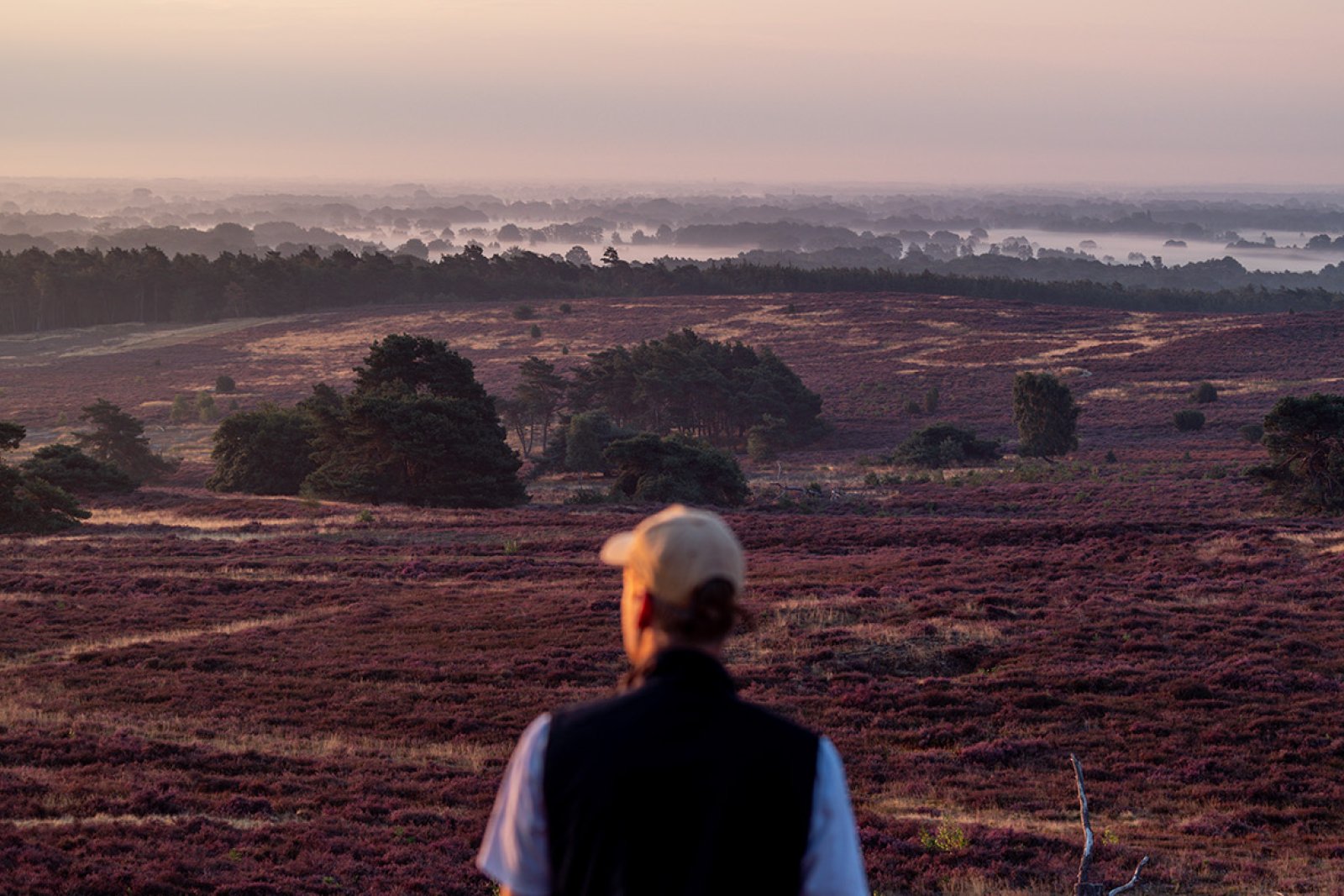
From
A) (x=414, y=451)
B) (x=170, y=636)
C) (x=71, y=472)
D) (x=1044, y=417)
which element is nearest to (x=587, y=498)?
(x=414, y=451)

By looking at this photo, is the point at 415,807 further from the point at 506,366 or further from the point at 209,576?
the point at 506,366

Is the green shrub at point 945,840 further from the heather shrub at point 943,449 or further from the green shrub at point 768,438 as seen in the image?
the green shrub at point 768,438

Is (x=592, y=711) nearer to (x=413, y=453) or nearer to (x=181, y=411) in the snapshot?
(x=413, y=453)

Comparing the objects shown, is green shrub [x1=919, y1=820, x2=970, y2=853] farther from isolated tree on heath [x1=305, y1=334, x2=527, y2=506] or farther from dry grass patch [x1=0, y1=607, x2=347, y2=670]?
isolated tree on heath [x1=305, y1=334, x2=527, y2=506]

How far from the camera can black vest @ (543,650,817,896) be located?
9.34 feet

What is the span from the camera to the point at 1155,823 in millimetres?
13320

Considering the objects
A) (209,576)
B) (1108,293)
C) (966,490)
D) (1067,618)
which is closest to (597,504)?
(966,490)

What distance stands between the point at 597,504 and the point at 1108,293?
120m

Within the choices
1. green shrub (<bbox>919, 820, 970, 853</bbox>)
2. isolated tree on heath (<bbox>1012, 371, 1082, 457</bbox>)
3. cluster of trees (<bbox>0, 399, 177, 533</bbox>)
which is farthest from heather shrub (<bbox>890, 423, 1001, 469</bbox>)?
green shrub (<bbox>919, 820, 970, 853</bbox>)

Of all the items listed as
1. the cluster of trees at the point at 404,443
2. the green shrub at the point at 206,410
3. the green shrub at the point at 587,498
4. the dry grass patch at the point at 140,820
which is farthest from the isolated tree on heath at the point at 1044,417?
the dry grass patch at the point at 140,820

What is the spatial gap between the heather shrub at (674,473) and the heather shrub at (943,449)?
597 inches

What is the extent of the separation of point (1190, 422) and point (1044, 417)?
13.5 metres

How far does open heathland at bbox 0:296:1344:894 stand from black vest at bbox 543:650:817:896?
8.43m

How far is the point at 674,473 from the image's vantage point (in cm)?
Result: 4875
